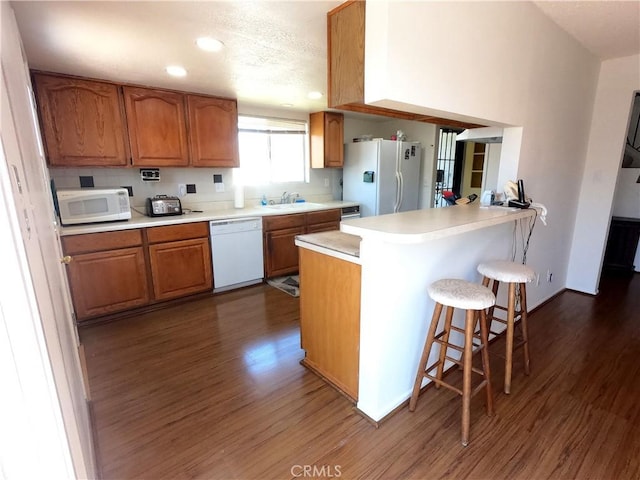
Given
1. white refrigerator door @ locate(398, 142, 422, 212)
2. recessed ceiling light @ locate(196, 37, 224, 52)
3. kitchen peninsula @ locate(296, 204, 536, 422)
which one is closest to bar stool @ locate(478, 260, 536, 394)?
kitchen peninsula @ locate(296, 204, 536, 422)

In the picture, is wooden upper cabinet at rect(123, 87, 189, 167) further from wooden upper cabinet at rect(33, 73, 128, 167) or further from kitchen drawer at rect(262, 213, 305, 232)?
kitchen drawer at rect(262, 213, 305, 232)

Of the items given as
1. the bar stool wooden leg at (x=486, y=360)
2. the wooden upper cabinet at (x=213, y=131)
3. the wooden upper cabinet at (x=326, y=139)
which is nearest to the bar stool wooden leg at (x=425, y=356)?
Answer: the bar stool wooden leg at (x=486, y=360)

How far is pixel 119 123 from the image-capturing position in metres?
2.90

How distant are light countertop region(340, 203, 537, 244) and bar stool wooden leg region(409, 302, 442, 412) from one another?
0.43m

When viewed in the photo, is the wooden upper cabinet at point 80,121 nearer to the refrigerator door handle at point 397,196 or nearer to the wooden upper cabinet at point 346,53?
the wooden upper cabinet at point 346,53

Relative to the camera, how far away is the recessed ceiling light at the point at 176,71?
98.2 inches

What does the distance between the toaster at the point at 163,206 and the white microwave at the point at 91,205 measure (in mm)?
284

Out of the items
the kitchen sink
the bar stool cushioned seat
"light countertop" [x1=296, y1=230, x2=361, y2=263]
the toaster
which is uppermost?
the toaster

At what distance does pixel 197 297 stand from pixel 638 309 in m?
4.40

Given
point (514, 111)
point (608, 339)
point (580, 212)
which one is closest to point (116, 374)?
point (514, 111)

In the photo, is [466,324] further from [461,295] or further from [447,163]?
[447,163]

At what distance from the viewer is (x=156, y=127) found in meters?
3.11

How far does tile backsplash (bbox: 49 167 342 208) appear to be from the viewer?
312cm

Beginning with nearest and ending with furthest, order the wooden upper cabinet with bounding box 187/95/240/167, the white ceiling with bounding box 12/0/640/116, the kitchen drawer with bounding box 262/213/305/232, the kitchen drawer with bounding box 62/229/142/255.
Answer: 1. the white ceiling with bounding box 12/0/640/116
2. the kitchen drawer with bounding box 62/229/142/255
3. the wooden upper cabinet with bounding box 187/95/240/167
4. the kitchen drawer with bounding box 262/213/305/232
